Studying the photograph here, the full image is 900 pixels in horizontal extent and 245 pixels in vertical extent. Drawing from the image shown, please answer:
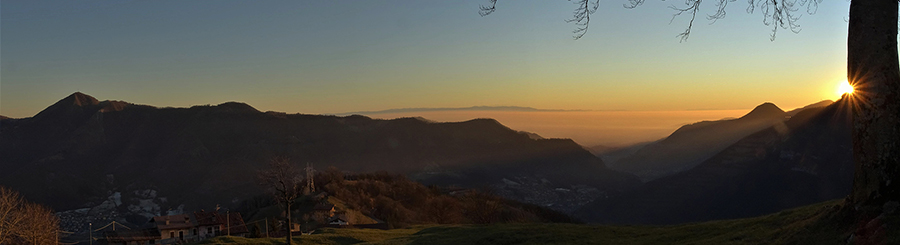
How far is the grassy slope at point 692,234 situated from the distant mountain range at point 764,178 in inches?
4950

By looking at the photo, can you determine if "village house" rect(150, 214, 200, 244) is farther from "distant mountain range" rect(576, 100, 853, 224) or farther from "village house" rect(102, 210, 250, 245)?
"distant mountain range" rect(576, 100, 853, 224)

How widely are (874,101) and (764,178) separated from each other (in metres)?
173

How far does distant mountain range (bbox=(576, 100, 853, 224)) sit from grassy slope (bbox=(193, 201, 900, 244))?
4950 inches

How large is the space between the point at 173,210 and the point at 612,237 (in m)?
195

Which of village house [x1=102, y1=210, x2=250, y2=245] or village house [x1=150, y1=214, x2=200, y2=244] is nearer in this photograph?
village house [x1=102, y1=210, x2=250, y2=245]

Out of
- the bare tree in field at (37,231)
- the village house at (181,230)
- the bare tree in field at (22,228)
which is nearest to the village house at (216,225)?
the village house at (181,230)

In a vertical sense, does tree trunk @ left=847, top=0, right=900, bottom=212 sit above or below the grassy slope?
above

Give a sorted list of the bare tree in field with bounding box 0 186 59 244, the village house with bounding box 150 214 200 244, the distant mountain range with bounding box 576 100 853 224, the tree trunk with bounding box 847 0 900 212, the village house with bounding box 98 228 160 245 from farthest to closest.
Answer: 1. the distant mountain range with bounding box 576 100 853 224
2. the village house with bounding box 150 214 200 244
3. the village house with bounding box 98 228 160 245
4. the bare tree in field with bounding box 0 186 59 244
5. the tree trunk with bounding box 847 0 900 212

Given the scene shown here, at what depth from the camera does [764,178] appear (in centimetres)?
16625

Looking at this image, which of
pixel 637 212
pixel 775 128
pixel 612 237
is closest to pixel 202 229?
pixel 612 237

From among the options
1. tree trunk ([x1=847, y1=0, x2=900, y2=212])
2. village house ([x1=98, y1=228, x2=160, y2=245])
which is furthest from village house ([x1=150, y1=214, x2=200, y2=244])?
tree trunk ([x1=847, y1=0, x2=900, y2=212])

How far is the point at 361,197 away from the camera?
103688mm

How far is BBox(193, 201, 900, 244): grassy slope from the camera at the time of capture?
15.2 m

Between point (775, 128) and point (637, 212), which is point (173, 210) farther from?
point (775, 128)
